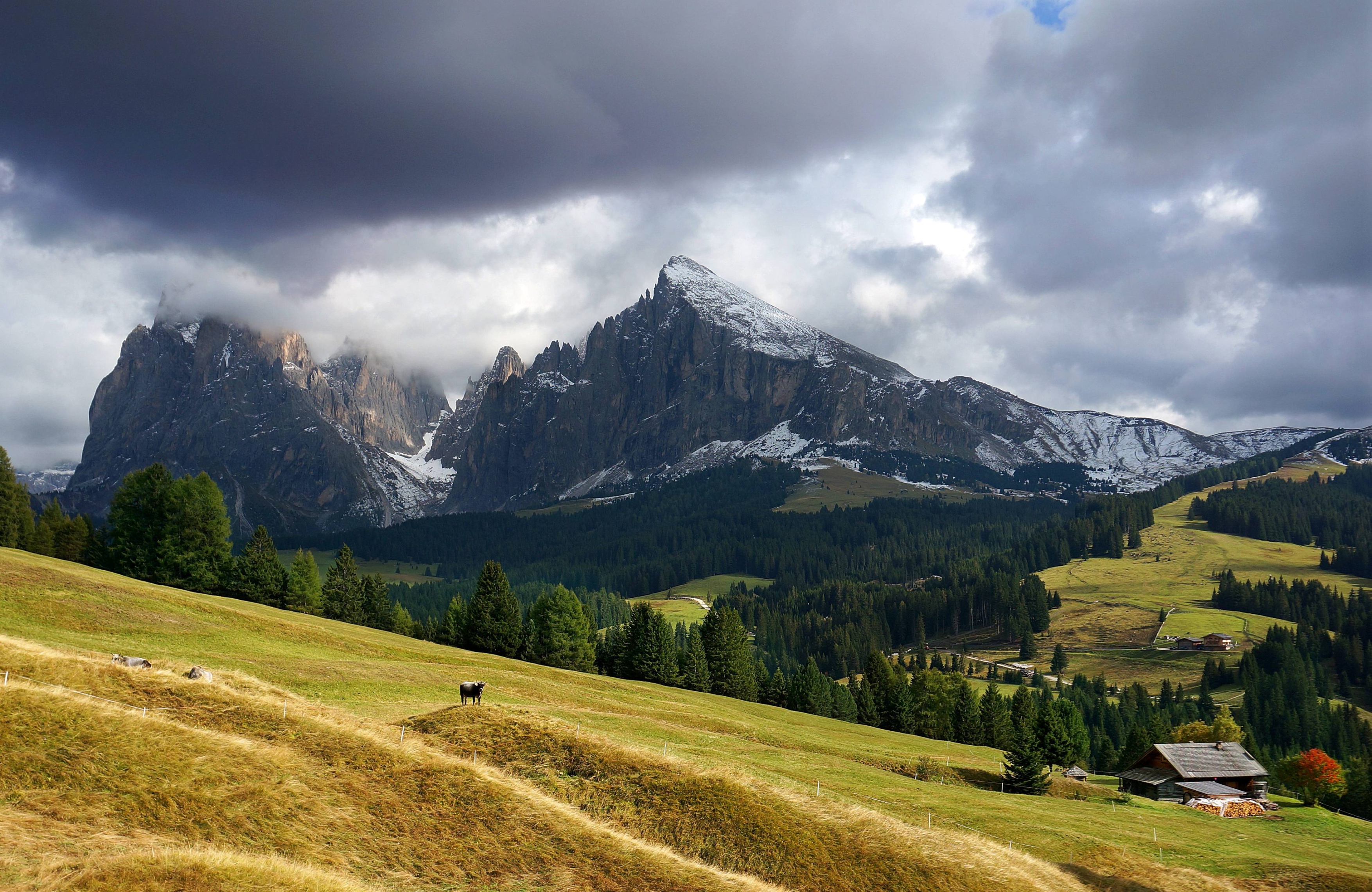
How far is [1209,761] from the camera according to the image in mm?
80812

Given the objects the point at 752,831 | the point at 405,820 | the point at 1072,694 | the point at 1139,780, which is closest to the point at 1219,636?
the point at 1072,694

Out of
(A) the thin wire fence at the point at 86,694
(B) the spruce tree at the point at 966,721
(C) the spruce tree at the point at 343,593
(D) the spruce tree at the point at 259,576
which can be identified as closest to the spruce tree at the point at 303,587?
(D) the spruce tree at the point at 259,576

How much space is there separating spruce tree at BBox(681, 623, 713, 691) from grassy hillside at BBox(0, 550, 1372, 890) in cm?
4129

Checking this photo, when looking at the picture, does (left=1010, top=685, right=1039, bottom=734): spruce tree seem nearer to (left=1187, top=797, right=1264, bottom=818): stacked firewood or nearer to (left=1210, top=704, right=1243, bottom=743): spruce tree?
(left=1187, top=797, right=1264, bottom=818): stacked firewood

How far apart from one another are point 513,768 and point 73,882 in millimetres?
17783

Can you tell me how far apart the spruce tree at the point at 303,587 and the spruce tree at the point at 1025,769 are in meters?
76.1

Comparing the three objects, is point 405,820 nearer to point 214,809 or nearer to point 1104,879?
point 214,809

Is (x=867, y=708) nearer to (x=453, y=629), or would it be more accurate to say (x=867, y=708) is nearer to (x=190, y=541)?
(x=453, y=629)

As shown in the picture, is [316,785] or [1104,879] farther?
[1104,879]

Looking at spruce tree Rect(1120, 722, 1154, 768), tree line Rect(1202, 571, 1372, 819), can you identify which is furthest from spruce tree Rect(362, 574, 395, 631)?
tree line Rect(1202, 571, 1372, 819)

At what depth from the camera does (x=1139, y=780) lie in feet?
263

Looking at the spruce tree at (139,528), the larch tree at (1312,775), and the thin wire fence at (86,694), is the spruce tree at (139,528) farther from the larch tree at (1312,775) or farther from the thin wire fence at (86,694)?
the larch tree at (1312,775)

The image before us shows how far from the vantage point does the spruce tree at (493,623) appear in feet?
309

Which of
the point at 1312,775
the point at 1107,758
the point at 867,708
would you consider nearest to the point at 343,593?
the point at 867,708
